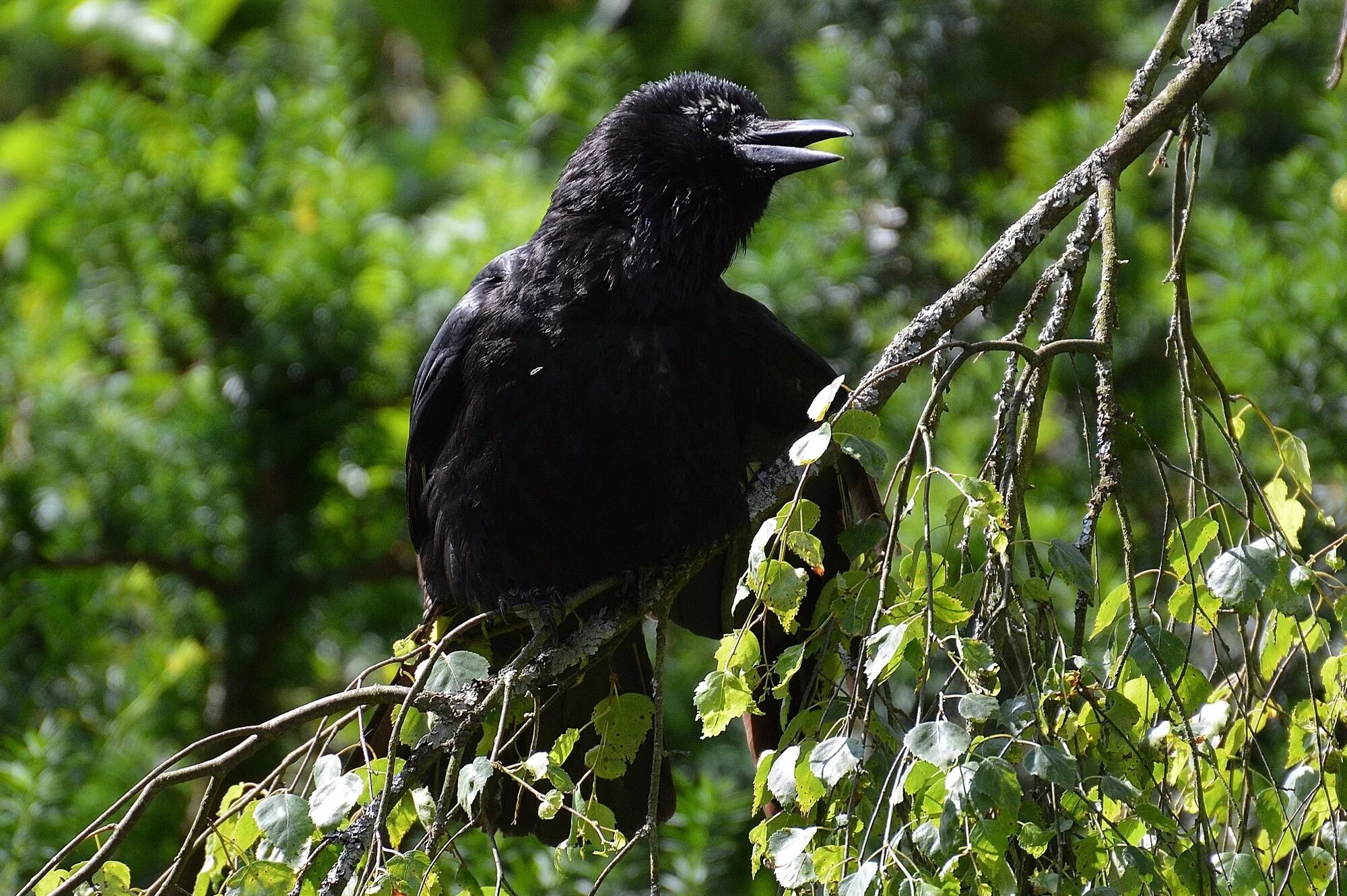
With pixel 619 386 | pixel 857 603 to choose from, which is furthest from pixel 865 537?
pixel 619 386

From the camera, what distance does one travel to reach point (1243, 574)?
1393 millimetres

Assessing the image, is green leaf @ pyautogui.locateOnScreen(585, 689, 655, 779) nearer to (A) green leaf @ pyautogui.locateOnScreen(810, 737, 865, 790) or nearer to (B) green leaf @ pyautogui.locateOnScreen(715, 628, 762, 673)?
(B) green leaf @ pyautogui.locateOnScreen(715, 628, 762, 673)

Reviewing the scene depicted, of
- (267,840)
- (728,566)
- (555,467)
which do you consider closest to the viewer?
(267,840)

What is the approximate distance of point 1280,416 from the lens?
3.31 metres

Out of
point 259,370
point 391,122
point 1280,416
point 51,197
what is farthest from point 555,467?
point 391,122

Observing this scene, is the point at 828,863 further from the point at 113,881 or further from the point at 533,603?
the point at 533,603

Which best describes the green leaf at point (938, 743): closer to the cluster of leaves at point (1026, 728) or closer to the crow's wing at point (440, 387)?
the cluster of leaves at point (1026, 728)

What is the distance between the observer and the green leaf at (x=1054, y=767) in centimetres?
130

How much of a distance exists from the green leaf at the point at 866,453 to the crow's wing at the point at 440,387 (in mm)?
1326

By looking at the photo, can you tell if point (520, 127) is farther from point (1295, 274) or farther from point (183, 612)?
point (1295, 274)

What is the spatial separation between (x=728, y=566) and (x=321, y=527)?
1615 millimetres

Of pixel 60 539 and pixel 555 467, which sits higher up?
pixel 555 467

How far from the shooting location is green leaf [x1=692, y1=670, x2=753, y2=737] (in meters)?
1.44

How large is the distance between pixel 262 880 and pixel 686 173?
1656 millimetres
